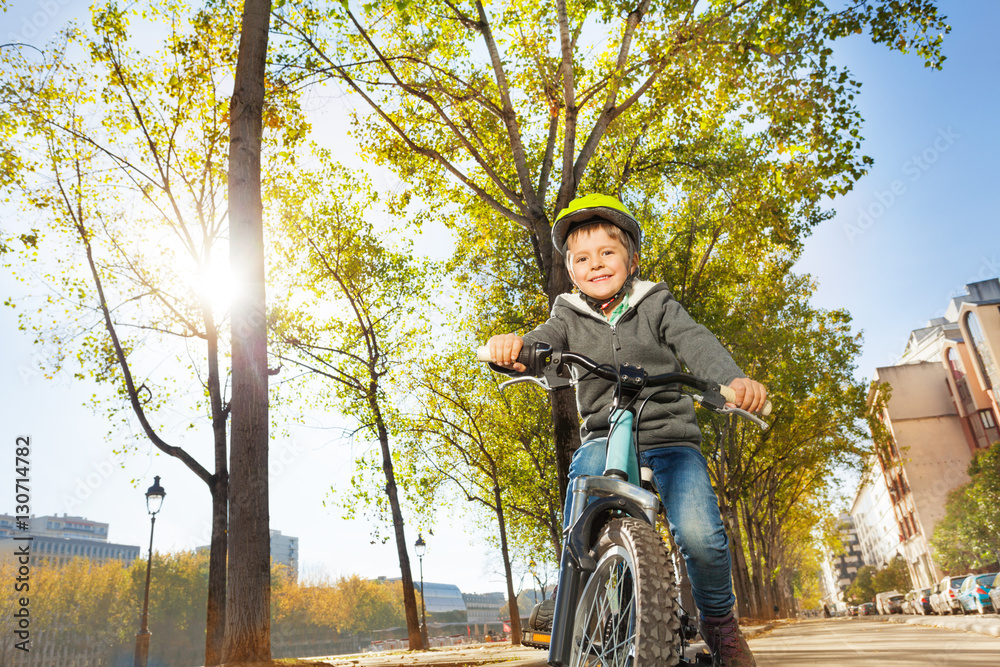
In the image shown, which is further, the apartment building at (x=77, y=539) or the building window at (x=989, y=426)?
the apartment building at (x=77, y=539)

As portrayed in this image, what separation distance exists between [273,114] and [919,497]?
220ft

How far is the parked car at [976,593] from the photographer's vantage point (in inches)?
774

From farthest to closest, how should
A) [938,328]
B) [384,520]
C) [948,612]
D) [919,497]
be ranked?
[938,328], [919,497], [948,612], [384,520]

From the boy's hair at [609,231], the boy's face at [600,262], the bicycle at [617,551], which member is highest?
the boy's hair at [609,231]

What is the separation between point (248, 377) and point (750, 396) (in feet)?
21.3

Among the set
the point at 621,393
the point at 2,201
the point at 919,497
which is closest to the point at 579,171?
the point at 621,393

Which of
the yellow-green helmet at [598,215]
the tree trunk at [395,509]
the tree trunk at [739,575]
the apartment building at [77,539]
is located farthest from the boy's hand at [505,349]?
the apartment building at [77,539]

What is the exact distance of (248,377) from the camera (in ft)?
24.1

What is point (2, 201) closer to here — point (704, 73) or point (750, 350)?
point (704, 73)

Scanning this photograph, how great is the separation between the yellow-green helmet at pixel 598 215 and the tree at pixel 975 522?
44818 millimetres

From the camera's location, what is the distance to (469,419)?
80.5 ft

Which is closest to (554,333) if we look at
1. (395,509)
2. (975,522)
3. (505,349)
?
(505,349)

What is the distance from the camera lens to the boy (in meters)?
2.32

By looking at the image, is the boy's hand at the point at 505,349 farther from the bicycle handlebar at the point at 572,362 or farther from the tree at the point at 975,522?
the tree at the point at 975,522
